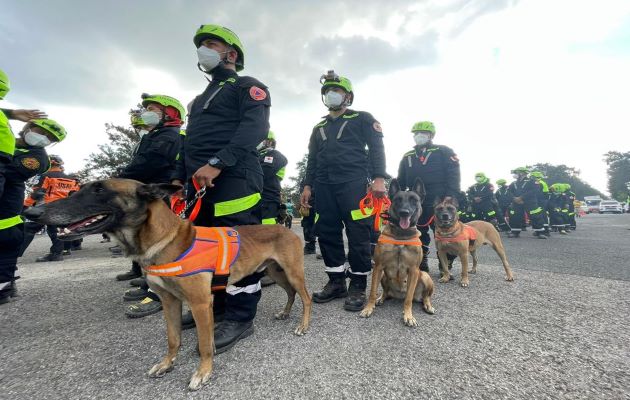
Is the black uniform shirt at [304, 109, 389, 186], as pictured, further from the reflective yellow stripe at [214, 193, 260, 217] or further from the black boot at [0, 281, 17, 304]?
the black boot at [0, 281, 17, 304]

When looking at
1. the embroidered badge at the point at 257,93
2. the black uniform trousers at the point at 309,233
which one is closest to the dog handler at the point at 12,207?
the embroidered badge at the point at 257,93

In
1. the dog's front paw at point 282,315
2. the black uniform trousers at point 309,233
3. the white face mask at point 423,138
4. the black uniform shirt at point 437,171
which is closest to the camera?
the dog's front paw at point 282,315

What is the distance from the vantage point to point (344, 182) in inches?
134

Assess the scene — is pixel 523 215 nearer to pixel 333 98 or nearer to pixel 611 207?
pixel 333 98

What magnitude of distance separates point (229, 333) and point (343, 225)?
187cm

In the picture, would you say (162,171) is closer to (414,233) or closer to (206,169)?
(206,169)

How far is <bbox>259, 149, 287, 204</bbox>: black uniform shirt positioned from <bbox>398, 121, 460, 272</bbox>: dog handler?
2558 millimetres

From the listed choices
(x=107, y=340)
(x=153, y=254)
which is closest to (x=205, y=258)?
(x=153, y=254)

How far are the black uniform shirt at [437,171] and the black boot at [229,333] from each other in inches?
155

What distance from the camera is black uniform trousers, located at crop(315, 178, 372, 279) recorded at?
3365 mm

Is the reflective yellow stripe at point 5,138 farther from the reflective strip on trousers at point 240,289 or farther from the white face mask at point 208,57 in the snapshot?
the reflective strip on trousers at point 240,289

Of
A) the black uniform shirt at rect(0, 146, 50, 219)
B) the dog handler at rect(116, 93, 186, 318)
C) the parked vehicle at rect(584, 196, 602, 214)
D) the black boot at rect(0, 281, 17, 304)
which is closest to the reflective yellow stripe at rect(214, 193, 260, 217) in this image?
the dog handler at rect(116, 93, 186, 318)

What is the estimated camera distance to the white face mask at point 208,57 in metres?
2.77

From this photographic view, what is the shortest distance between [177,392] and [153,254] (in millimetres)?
886
